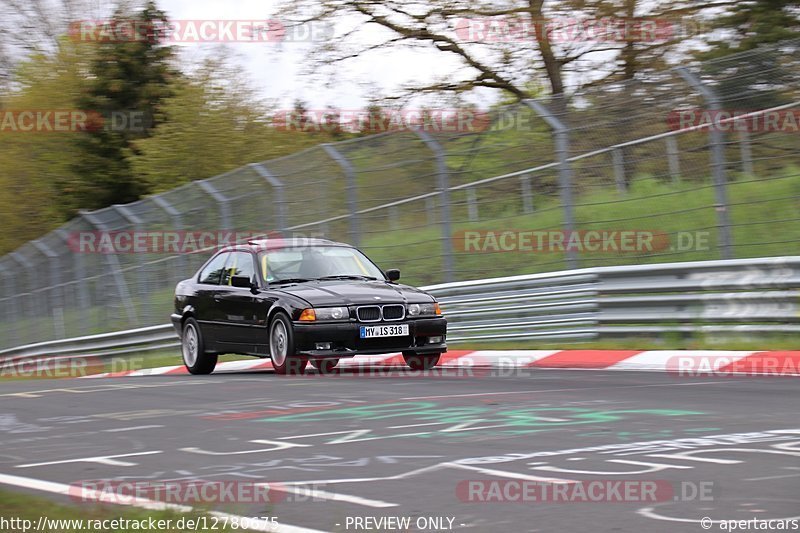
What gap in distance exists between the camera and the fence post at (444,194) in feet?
51.6

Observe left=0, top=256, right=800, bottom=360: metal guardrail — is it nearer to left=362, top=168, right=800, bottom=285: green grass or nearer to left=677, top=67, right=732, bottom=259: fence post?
left=362, top=168, right=800, bottom=285: green grass

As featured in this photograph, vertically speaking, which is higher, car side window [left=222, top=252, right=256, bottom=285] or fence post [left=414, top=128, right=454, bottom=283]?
fence post [left=414, top=128, right=454, bottom=283]

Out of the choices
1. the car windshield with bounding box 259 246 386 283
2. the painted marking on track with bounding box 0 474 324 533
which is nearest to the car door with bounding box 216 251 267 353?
the car windshield with bounding box 259 246 386 283

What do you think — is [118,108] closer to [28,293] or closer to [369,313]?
[28,293]

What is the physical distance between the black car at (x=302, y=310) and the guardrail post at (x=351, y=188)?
2582 millimetres

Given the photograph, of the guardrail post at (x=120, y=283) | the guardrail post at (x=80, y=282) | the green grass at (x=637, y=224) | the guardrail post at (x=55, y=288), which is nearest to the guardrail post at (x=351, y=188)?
the green grass at (x=637, y=224)

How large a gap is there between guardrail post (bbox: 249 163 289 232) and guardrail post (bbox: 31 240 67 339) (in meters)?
8.92

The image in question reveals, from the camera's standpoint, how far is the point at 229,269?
14.5 m

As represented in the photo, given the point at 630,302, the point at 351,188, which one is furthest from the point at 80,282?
the point at 630,302

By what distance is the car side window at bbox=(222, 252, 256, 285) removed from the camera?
14.0 m

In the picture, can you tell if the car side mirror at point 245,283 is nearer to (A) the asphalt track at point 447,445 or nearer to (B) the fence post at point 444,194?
(A) the asphalt track at point 447,445

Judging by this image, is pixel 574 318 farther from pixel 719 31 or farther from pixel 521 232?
pixel 719 31

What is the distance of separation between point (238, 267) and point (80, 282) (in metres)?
11.2

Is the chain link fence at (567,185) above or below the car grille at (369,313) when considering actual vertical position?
above
